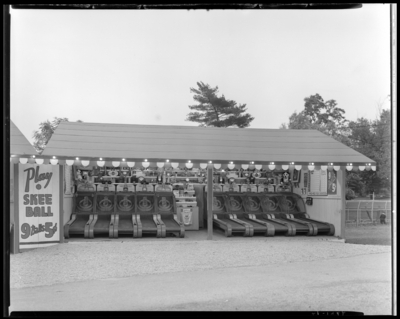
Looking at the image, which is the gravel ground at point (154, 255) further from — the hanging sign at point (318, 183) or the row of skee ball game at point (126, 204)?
the hanging sign at point (318, 183)

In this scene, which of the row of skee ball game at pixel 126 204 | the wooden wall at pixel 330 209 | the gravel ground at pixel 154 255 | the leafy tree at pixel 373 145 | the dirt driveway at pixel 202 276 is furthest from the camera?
the leafy tree at pixel 373 145

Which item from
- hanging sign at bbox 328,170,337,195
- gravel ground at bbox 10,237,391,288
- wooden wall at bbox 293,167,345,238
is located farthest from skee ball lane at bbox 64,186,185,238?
hanging sign at bbox 328,170,337,195

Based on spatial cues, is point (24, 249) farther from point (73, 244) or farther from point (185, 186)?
point (185, 186)

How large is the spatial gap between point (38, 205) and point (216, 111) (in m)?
25.1

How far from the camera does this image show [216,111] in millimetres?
34844

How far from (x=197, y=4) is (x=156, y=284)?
15.6 feet

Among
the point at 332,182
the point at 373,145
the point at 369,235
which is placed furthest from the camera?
the point at 373,145

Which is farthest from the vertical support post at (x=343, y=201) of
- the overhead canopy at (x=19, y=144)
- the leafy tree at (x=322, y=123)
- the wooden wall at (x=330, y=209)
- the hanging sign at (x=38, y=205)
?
the leafy tree at (x=322, y=123)

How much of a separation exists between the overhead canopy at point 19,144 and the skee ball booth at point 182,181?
0.47 ft

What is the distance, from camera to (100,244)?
37.6ft

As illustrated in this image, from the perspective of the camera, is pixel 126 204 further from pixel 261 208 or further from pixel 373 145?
pixel 373 145

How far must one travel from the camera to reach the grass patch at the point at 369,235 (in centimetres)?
1246

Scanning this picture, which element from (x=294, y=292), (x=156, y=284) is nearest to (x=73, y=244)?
(x=156, y=284)

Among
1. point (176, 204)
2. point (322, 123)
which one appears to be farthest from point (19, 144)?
point (322, 123)
